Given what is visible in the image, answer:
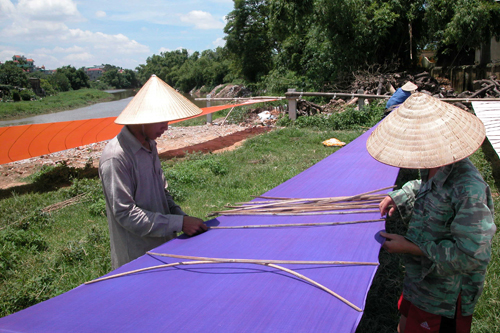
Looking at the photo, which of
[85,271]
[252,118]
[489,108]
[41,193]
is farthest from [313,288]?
[252,118]

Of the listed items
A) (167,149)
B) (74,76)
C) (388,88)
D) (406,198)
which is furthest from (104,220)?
(74,76)

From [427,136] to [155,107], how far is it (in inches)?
50.8

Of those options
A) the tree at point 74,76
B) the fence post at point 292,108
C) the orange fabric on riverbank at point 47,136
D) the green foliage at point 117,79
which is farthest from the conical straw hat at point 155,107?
the green foliage at point 117,79

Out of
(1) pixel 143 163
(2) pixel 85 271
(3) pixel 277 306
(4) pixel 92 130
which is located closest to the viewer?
(3) pixel 277 306

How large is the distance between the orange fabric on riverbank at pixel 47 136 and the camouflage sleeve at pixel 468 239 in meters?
6.99

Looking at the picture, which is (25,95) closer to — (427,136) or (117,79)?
(427,136)

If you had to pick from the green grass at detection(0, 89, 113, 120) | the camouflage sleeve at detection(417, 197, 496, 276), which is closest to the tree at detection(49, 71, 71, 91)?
the green grass at detection(0, 89, 113, 120)

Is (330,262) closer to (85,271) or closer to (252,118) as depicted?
(85,271)

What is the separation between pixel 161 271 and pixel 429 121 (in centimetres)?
133

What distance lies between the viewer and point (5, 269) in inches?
121

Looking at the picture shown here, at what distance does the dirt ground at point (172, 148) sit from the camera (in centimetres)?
738

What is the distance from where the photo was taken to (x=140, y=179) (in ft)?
5.96

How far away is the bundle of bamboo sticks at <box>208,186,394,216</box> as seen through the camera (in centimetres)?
233

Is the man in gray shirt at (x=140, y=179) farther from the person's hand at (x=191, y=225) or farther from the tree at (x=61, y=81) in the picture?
the tree at (x=61, y=81)
